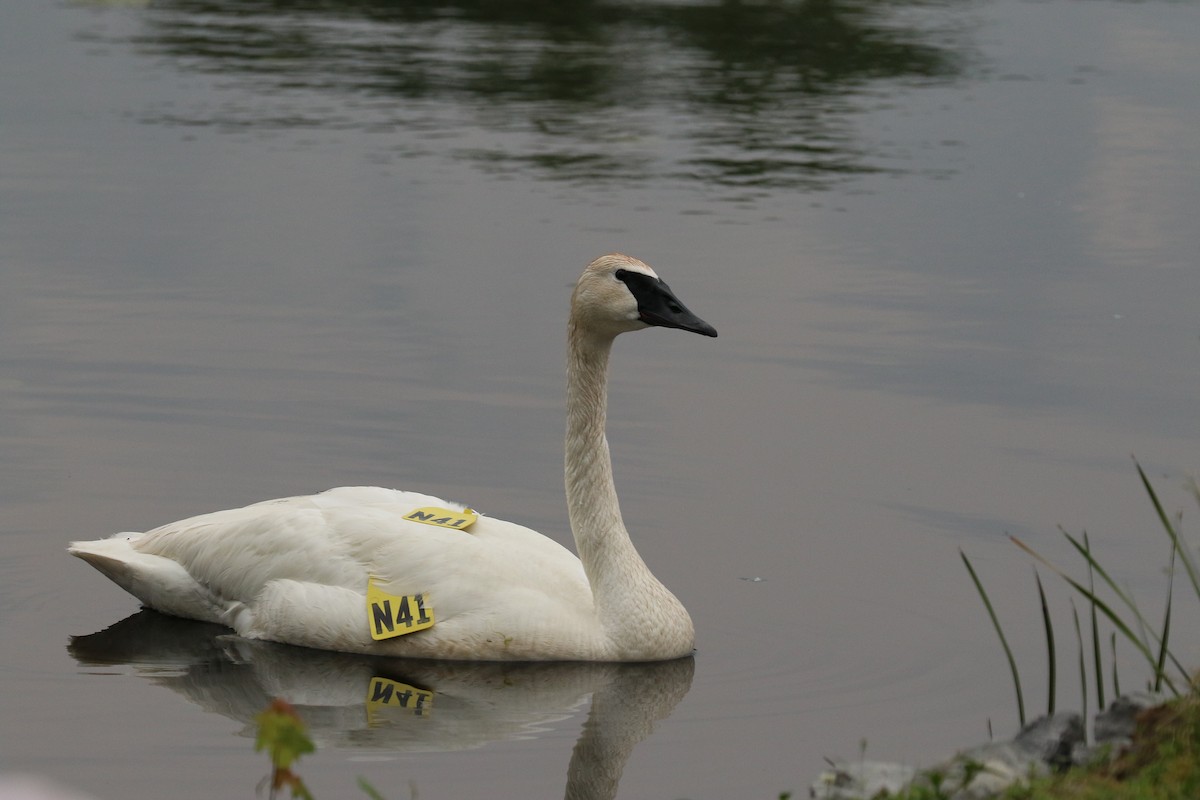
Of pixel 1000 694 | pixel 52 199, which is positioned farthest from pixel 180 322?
pixel 1000 694

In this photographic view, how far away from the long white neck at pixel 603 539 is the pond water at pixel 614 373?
0.56 ft

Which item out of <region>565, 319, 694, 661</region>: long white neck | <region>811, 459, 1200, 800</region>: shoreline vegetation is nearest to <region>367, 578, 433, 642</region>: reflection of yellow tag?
<region>565, 319, 694, 661</region>: long white neck

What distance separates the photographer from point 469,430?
1159cm

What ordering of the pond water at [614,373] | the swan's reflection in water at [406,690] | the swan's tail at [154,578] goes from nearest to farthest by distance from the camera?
the swan's reflection in water at [406,690] → the pond water at [614,373] → the swan's tail at [154,578]

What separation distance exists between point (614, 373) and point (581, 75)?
14.3 meters

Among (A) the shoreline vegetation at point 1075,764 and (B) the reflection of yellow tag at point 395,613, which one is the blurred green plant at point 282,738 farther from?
(B) the reflection of yellow tag at point 395,613

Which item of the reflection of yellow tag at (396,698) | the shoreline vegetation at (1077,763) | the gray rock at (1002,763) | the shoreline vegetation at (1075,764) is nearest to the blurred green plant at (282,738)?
the shoreline vegetation at (1075,764)

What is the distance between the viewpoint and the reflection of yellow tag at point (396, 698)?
7809 mm

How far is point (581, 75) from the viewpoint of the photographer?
26812 millimetres

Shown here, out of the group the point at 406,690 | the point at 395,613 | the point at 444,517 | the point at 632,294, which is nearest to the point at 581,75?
the point at 632,294

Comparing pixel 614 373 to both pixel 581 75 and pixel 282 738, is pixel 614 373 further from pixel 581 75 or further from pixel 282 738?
pixel 581 75

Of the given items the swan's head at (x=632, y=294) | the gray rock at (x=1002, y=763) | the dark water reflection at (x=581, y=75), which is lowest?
the dark water reflection at (x=581, y=75)

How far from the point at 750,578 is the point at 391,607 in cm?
187

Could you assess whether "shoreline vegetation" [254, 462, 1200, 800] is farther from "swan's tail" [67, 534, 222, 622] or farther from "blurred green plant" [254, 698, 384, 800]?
"swan's tail" [67, 534, 222, 622]
